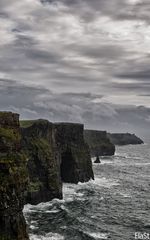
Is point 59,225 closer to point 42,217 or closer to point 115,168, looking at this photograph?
point 42,217

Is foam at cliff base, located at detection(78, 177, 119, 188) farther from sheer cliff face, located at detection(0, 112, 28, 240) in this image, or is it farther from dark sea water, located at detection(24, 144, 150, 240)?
sheer cliff face, located at detection(0, 112, 28, 240)

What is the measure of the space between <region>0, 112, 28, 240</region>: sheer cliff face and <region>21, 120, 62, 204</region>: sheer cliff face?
34.8m

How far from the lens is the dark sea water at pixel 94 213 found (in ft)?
284

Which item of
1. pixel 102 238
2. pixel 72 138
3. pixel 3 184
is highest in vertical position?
pixel 72 138

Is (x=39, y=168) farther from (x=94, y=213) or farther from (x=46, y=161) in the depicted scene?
(x=94, y=213)

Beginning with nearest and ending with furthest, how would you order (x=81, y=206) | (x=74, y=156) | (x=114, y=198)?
1. (x=81, y=206)
2. (x=114, y=198)
3. (x=74, y=156)

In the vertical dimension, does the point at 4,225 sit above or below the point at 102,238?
above

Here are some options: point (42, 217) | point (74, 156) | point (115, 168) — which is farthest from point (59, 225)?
point (115, 168)

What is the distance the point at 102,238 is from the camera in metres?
83.7

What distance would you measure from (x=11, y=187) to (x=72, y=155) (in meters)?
81.6

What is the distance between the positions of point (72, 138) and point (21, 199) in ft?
286

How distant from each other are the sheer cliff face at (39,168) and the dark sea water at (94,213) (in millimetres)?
2847

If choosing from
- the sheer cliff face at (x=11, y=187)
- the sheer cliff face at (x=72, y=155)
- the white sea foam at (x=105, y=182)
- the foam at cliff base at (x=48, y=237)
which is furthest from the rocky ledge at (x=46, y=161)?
the sheer cliff face at (x=11, y=187)

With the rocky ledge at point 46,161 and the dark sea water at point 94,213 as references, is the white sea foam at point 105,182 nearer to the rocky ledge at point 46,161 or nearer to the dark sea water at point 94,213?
the dark sea water at point 94,213
